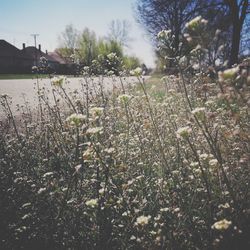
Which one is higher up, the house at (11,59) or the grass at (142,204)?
the house at (11,59)

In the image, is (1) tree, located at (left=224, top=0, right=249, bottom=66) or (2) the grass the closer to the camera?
(2) the grass

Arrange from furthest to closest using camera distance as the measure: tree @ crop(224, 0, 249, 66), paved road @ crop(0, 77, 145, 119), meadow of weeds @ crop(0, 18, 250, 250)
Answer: tree @ crop(224, 0, 249, 66)
paved road @ crop(0, 77, 145, 119)
meadow of weeds @ crop(0, 18, 250, 250)

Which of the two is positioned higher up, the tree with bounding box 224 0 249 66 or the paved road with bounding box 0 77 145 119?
the tree with bounding box 224 0 249 66

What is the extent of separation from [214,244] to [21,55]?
72.3 m

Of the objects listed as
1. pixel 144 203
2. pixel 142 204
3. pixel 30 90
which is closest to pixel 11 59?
pixel 30 90

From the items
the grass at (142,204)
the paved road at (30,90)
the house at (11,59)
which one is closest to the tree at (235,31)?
the paved road at (30,90)

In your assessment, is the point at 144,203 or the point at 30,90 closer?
the point at 144,203

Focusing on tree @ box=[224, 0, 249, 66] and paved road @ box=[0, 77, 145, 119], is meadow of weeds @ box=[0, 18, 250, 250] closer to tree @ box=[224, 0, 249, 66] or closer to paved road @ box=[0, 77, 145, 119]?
paved road @ box=[0, 77, 145, 119]

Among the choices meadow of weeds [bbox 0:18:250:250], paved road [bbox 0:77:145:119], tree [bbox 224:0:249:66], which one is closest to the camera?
meadow of weeds [bbox 0:18:250:250]

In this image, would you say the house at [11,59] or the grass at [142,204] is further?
the house at [11,59]

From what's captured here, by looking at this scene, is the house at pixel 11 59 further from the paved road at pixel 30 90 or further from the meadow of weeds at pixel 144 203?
the meadow of weeds at pixel 144 203

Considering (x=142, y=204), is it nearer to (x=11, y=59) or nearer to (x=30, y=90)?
(x=30, y=90)

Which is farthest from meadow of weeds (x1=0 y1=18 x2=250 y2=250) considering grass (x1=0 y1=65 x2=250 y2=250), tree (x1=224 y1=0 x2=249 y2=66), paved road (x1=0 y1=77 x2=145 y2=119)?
tree (x1=224 y1=0 x2=249 y2=66)

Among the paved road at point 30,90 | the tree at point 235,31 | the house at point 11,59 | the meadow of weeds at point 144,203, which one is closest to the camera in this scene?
the meadow of weeds at point 144,203
